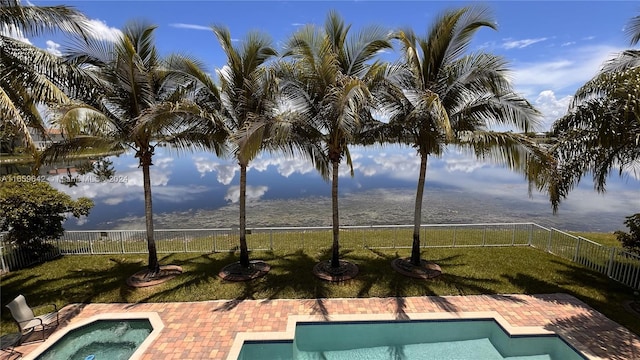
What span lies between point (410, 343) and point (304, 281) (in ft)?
11.2

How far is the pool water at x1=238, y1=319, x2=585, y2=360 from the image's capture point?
683cm

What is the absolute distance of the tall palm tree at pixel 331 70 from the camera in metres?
8.51

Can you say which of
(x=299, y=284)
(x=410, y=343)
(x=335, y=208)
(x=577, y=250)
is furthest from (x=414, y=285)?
(x=577, y=250)

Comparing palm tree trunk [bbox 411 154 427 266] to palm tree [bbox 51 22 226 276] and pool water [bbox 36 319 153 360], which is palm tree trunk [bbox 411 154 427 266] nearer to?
palm tree [bbox 51 22 226 276]

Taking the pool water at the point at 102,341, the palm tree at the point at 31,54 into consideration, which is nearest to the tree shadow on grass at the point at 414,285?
the pool water at the point at 102,341

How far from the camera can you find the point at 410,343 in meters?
7.21

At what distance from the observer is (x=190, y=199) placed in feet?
94.8

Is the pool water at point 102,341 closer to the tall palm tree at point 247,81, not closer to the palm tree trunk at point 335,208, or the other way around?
the tall palm tree at point 247,81

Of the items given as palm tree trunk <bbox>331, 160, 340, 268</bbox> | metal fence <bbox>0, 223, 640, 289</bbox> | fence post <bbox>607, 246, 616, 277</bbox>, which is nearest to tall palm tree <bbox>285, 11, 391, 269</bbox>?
palm tree trunk <bbox>331, 160, 340, 268</bbox>

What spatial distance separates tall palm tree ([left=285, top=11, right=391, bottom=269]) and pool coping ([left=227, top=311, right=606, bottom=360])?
2.72m

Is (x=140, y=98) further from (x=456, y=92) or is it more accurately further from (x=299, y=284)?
(x=456, y=92)

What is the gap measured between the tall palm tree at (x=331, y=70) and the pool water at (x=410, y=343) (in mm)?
3051

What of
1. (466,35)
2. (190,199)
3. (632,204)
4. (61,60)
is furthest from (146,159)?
(632,204)

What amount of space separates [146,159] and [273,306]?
18.2ft
